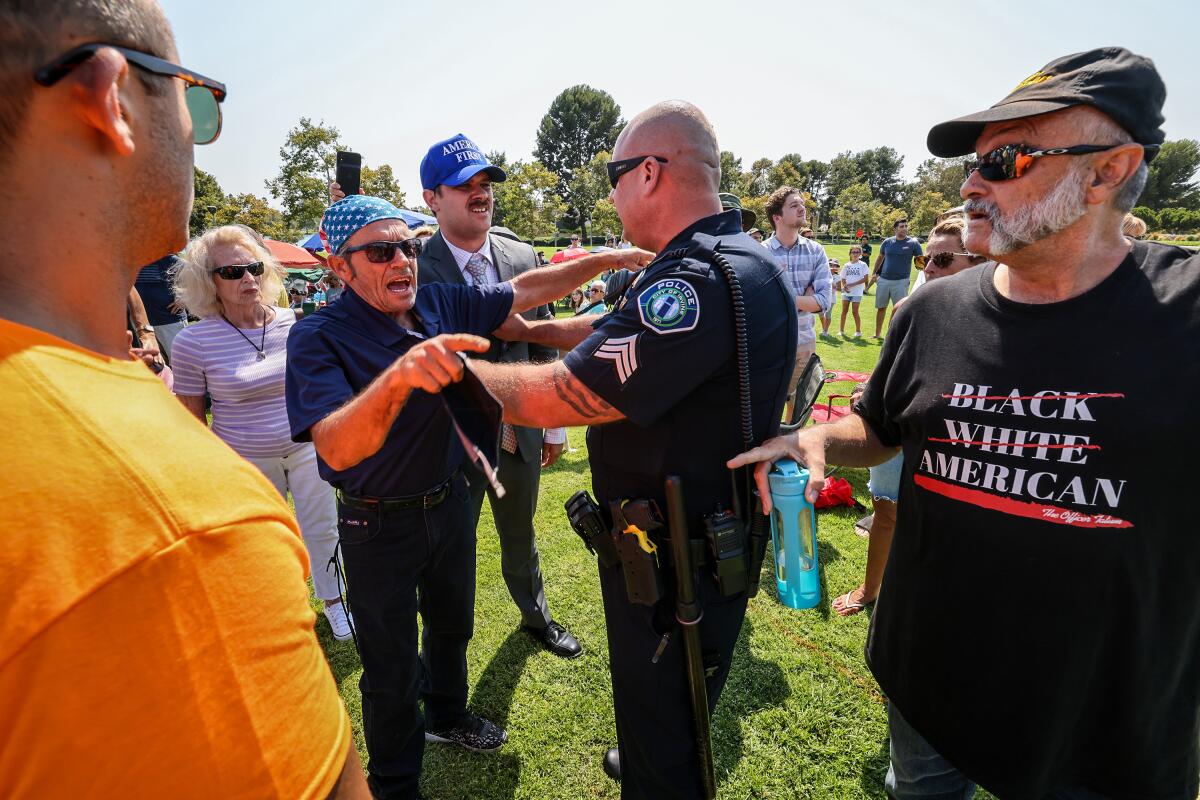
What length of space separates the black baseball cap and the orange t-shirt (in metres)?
2.17

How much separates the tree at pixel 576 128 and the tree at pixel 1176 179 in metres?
63.6

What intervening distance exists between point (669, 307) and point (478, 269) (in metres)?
2.36

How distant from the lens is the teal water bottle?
1736mm

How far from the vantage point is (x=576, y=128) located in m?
79.6

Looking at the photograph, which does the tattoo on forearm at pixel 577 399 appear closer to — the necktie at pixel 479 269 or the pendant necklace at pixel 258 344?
the necktie at pixel 479 269

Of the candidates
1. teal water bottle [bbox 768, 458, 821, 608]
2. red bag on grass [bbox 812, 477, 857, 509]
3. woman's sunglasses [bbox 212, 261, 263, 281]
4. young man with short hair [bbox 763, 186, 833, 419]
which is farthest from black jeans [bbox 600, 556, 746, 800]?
young man with short hair [bbox 763, 186, 833, 419]

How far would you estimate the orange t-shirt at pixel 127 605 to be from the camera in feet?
1.89

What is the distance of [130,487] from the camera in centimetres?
64

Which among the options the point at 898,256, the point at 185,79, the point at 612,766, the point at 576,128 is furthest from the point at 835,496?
the point at 576,128

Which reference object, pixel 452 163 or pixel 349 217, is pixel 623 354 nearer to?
pixel 349 217

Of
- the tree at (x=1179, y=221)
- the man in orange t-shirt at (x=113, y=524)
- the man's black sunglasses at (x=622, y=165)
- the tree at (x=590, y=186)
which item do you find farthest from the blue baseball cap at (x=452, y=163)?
the tree at (x=1179, y=221)

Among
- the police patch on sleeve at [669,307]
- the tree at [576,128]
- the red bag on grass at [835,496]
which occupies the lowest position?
the red bag on grass at [835,496]

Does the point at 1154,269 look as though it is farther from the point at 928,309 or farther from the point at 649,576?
the point at 649,576

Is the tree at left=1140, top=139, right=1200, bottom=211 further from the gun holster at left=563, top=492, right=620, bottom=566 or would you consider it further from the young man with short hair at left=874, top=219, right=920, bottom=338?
the gun holster at left=563, top=492, right=620, bottom=566
